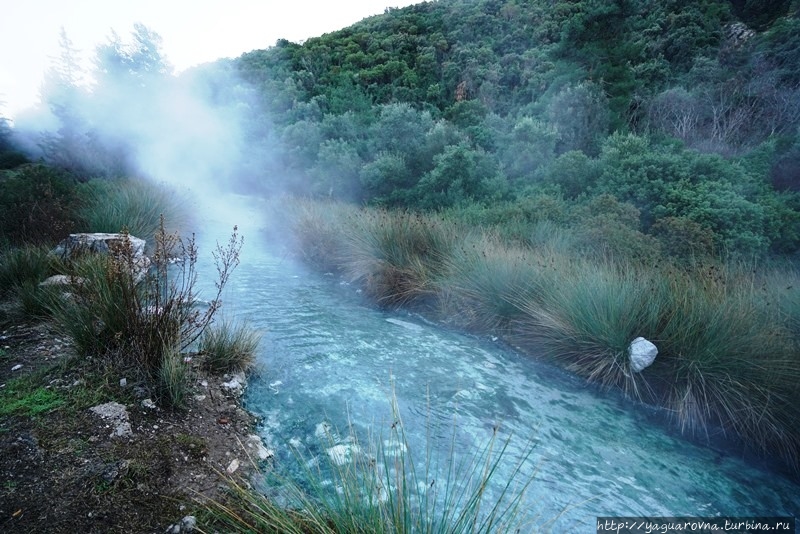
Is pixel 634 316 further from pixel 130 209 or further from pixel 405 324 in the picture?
pixel 130 209

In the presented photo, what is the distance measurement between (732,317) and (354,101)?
16282 millimetres

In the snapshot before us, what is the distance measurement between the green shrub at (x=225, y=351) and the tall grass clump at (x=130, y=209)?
3.79 m

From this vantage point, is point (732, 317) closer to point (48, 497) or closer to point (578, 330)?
point (578, 330)

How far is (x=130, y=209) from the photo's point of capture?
7.70 metres

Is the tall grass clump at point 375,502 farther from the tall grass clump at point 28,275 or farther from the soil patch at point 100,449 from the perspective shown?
the tall grass clump at point 28,275

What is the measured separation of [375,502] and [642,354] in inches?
122

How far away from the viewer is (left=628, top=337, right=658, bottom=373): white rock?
3.87m

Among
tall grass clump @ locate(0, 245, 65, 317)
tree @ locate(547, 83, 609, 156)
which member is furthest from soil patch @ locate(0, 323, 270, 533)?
tree @ locate(547, 83, 609, 156)

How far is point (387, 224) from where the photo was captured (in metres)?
7.27

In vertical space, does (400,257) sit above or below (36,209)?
below

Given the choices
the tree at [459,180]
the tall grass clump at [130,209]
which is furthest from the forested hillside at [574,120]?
the tall grass clump at [130,209]

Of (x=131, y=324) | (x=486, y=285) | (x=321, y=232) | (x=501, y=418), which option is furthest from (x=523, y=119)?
(x=131, y=324)

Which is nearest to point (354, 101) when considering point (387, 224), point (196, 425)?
point (387, 224)

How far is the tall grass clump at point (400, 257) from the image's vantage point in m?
6.28
